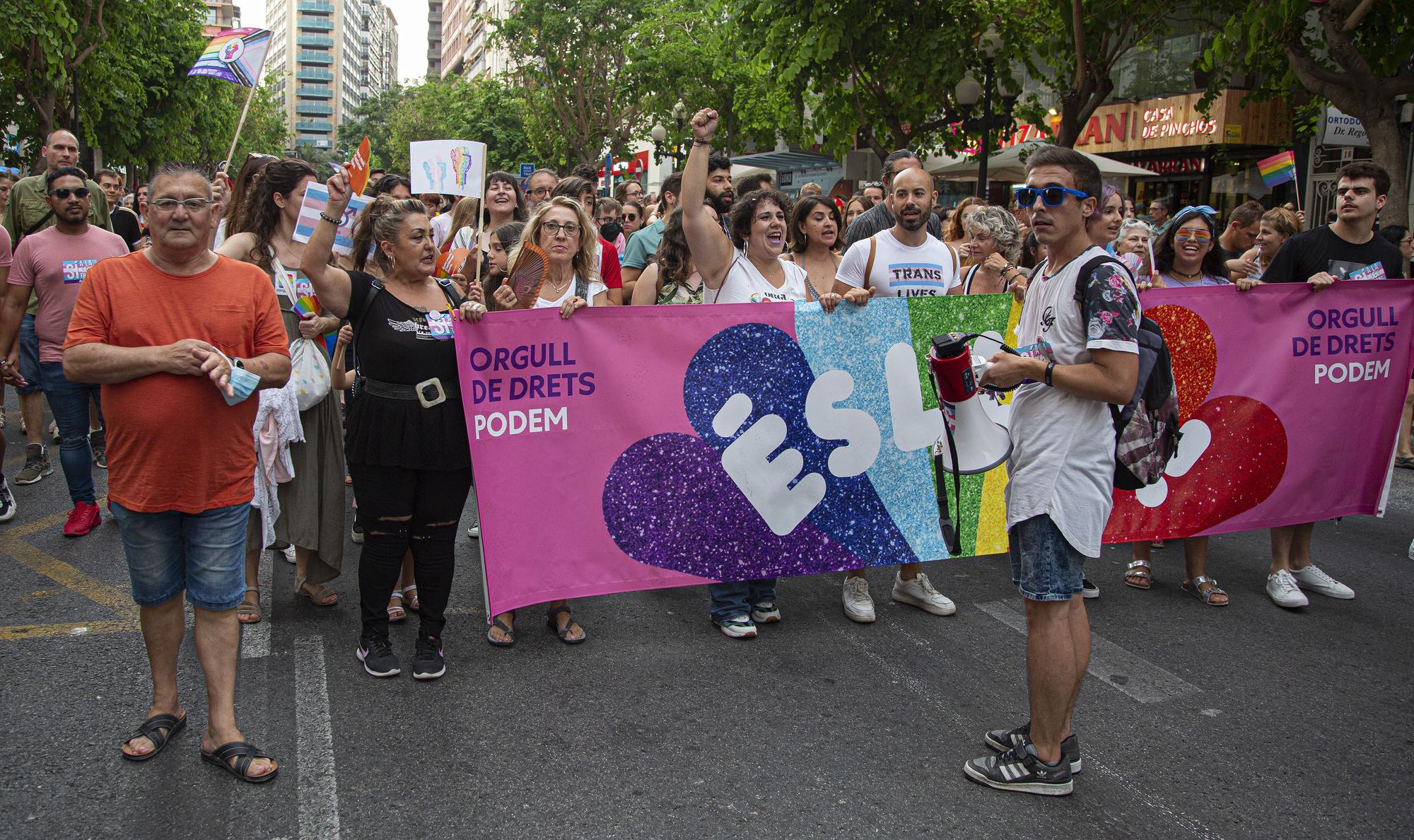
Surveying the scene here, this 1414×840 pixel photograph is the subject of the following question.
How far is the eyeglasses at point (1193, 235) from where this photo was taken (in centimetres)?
557

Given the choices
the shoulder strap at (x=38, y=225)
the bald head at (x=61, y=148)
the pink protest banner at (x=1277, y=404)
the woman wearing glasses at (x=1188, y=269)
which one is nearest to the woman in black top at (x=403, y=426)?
the pink protest banner at (x=1277, y=404)

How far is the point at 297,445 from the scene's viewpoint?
4883 millimetres

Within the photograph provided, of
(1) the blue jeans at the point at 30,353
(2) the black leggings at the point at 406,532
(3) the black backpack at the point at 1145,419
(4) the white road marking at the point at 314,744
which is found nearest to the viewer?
(4) the white road marking at the point at 314,744

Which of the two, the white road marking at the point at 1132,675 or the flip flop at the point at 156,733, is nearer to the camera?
the flip flop at the point at 156,733

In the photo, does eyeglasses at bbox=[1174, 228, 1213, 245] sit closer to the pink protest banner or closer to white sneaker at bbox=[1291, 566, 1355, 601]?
the pink protest banner

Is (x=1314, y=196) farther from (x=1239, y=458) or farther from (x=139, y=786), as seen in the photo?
(x=139, y=786)

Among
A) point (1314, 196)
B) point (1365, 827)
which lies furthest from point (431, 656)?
point (1314, 196)

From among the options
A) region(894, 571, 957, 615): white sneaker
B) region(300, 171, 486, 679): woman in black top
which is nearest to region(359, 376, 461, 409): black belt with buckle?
region(300, 171, 486, 679): woman in black top

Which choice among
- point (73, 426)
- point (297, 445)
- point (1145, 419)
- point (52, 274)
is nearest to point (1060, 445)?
point (1145, 419)

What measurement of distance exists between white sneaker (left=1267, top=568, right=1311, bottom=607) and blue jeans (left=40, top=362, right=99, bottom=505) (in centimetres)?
650

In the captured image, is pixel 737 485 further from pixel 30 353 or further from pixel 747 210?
pixel 30 353

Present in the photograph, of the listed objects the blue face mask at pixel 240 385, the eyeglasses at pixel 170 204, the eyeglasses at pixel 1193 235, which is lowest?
the blue face mask at pixel 240 385

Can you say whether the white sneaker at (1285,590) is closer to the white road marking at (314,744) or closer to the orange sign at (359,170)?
the white road marking at (314,744)

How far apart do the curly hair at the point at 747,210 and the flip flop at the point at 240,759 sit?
2.98 m
